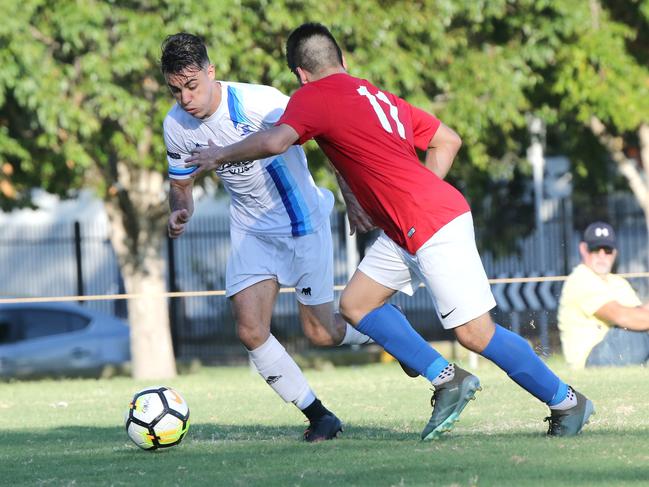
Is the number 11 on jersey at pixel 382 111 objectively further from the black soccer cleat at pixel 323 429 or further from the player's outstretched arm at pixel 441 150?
the black soccer cleat at pixel 323 429

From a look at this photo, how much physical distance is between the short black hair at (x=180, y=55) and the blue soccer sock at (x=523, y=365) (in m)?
2.27

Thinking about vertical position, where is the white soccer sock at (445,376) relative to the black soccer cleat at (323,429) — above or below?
above

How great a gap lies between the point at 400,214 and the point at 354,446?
1308 mm

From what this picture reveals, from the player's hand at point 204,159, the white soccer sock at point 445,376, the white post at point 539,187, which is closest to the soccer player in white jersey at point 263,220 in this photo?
the white soccer sock at point 445,376

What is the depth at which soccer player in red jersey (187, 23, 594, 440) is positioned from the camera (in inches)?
266

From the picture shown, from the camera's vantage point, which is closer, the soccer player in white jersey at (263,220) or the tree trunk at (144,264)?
the soccer player in white jersey at (263,220)

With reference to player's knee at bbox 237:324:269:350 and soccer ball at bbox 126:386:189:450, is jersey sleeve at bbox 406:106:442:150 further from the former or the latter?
soccer ball at bbox 126:386:189:450

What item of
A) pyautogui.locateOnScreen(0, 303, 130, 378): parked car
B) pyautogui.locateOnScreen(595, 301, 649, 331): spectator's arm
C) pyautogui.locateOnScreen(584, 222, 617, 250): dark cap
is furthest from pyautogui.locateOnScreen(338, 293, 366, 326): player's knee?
pyautogui.locateOnScreen(0, 303, 130, 378): parked car

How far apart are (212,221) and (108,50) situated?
10.3 m

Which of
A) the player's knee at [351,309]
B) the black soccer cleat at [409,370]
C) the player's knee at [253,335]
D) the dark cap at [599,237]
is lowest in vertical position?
the black soccer cleat at [409,370]

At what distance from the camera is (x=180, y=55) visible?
293 inches

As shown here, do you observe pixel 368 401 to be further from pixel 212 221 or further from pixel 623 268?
pixel 623 268

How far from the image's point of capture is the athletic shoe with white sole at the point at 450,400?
701cm

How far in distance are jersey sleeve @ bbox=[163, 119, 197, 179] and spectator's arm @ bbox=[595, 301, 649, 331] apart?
5.39 meters
